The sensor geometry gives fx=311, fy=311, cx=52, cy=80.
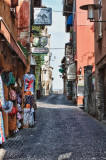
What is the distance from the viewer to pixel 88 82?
2173 centimetres

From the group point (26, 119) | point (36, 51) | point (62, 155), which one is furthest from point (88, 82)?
point (62, 155)

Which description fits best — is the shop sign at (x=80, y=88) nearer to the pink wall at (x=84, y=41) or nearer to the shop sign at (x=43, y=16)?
the pink wall at (x=84, y=41)

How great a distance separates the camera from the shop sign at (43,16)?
16.9 m

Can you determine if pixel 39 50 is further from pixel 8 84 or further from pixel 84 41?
pixel 84 41

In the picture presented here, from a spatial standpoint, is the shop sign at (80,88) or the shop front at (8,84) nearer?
the shop front at (8,84)

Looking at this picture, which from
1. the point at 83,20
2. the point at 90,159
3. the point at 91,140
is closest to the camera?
the point at 90,159

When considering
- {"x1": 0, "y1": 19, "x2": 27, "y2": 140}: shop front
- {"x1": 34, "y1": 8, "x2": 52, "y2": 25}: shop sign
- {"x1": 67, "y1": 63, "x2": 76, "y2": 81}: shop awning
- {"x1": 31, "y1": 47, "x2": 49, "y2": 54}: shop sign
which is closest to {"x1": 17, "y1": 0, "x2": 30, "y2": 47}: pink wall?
{"x1": 31, "y1": 47, "x2": 49, "y2": 54}: shop sign

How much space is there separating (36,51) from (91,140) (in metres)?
7.26

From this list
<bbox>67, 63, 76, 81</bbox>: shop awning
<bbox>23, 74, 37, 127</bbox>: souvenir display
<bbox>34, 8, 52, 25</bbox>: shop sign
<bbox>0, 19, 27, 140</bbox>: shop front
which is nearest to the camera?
<bbox>0, 19, 27, 140</bbox>: shop front

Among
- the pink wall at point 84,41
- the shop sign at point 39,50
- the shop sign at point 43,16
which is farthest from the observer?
the pink wall at point 84,41

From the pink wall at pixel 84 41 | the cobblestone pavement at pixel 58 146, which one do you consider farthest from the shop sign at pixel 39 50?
the pink wall at pixel 84 41

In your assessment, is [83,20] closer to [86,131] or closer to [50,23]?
[50,23]

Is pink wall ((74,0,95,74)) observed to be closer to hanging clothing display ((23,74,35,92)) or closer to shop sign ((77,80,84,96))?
shop sign ((77,80,84,96))

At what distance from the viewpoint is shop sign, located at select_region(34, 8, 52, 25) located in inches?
665
